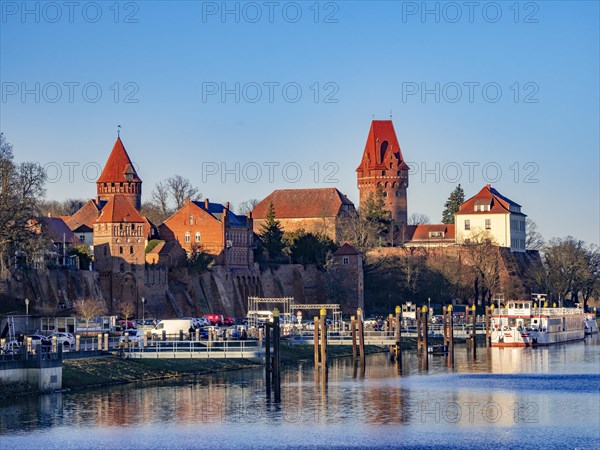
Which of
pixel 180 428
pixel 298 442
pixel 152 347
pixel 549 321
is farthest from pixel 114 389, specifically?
pixel 549 321

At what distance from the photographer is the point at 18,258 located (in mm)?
91312

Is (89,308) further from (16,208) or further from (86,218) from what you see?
(86,218)

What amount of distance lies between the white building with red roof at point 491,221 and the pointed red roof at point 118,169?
3575 centimetres

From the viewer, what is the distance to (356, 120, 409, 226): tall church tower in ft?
547

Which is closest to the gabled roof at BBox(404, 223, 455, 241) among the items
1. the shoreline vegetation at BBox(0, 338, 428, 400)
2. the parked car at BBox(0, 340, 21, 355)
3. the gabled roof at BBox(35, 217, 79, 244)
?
the gabled roof at BBox(35, 217, 79, 244)

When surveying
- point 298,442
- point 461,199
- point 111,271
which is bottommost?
point 298,442

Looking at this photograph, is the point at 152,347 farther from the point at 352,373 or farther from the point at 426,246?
the point at 426,246

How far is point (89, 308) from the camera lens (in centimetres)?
9131

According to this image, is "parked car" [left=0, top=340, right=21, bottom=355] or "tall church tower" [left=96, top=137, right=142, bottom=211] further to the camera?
"tall church tower" [left=96, top=137, right=142, bottom=211]

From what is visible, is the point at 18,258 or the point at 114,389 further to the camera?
the point at 18,258

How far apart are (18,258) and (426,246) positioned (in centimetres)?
6804

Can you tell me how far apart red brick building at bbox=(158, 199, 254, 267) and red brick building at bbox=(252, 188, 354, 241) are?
95.4 feet

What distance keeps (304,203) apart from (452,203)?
19.6 m

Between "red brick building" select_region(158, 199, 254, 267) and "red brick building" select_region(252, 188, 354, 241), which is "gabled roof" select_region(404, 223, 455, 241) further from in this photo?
"red brick building" select_region(158, 199, 254, 267)
